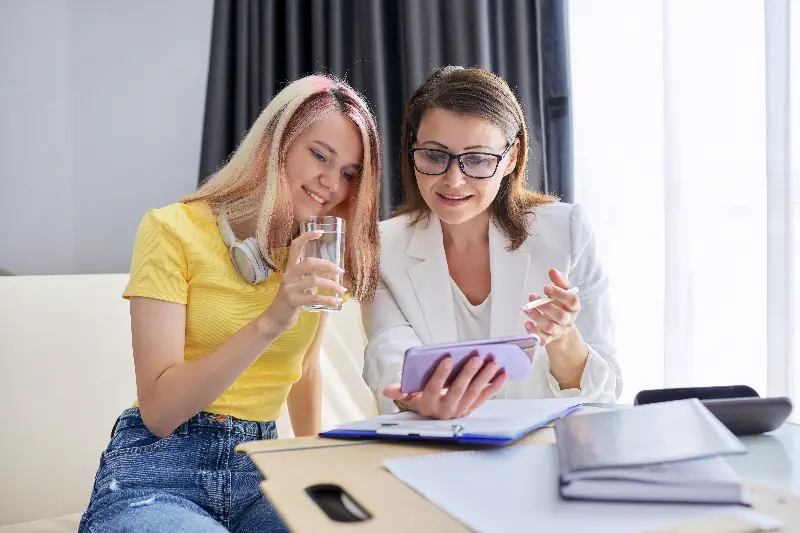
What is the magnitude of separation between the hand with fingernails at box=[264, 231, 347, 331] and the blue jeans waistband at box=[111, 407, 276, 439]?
11.3 inches

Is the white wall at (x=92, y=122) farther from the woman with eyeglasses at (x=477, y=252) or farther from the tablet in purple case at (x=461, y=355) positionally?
the tablet in purple case at (x=461, y=355)

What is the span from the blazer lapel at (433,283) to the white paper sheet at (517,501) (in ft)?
2.83

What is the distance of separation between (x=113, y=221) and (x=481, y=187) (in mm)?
1595

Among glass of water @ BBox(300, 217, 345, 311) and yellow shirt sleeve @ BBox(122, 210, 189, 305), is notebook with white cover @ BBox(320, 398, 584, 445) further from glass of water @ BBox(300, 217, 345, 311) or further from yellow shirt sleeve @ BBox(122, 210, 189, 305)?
yellow shirt sleeve @ BBox(122, 210, 189, 305)

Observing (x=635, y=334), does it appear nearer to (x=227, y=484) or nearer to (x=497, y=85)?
(x=497, y=85)

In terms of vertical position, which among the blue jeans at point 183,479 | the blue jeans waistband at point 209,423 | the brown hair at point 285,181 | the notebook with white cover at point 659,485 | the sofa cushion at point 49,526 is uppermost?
the brown hair at point 285,181

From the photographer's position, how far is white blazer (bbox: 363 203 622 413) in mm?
1696

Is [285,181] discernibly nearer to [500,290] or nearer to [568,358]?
[500,290]

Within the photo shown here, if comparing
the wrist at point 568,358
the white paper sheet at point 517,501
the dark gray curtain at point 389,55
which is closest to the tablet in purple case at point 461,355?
the white paper sheet at point 517,501

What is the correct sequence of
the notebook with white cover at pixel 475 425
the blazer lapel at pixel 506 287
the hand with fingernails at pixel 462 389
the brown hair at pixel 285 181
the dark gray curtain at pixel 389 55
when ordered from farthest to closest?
the dark gray curtain at pixel 389 55
the blazer lapel at pixel 506 287
the brown hair at pixel 285 181
the hand with fingernails at pixel 462 389
the notebook with white cover at pixel 475 425

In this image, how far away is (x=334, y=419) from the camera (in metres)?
2.18

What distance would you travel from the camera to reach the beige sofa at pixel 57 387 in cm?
175

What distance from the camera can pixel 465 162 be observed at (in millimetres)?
1642

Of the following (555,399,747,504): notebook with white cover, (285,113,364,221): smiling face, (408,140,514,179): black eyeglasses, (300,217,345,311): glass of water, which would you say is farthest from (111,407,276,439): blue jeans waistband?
(555,399,747,504): notebook with white cover
